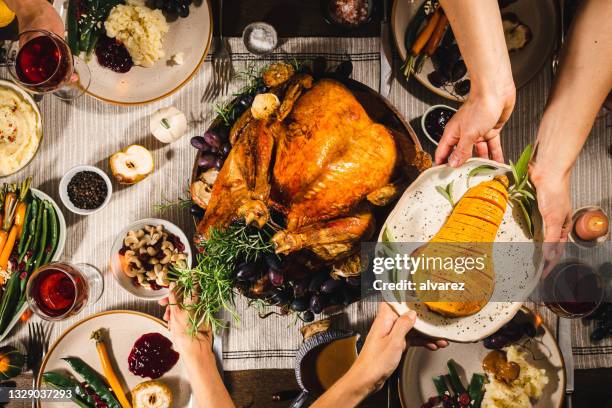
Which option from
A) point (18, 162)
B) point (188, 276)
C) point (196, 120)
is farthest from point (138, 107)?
point (188, 276)

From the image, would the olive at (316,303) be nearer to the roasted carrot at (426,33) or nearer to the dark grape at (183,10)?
the roasted carrot at (426,33)

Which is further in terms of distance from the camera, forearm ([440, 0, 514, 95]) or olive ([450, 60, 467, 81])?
olive ([450, 60, 467, 81])

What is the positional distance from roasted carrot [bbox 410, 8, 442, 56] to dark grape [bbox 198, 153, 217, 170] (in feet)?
2.10

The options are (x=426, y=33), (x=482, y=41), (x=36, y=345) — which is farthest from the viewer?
(x=36, y=345)

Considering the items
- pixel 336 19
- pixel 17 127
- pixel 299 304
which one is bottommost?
pixel 299 304

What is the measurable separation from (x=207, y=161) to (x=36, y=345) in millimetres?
779

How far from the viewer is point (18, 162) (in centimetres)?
142

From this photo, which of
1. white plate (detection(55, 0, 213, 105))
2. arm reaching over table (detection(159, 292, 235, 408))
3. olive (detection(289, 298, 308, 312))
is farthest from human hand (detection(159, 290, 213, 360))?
white plate (detection(55, 0, 213, 105))

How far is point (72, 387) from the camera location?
1.42m

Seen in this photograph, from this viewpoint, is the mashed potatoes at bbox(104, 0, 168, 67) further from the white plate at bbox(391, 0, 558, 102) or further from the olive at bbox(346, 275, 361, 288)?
the olive at bbox(346, 275, 361, 288)

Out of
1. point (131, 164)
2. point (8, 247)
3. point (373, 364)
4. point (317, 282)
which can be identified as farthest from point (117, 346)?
point (373, 364)

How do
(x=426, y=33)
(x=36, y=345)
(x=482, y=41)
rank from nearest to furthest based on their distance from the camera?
1. (x=482, y=41)
2. (x=426, y=33)
3. (x=36, y=345)

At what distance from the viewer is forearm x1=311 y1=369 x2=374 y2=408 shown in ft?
4.28

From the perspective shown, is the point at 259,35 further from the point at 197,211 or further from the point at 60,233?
the point at 60,233
